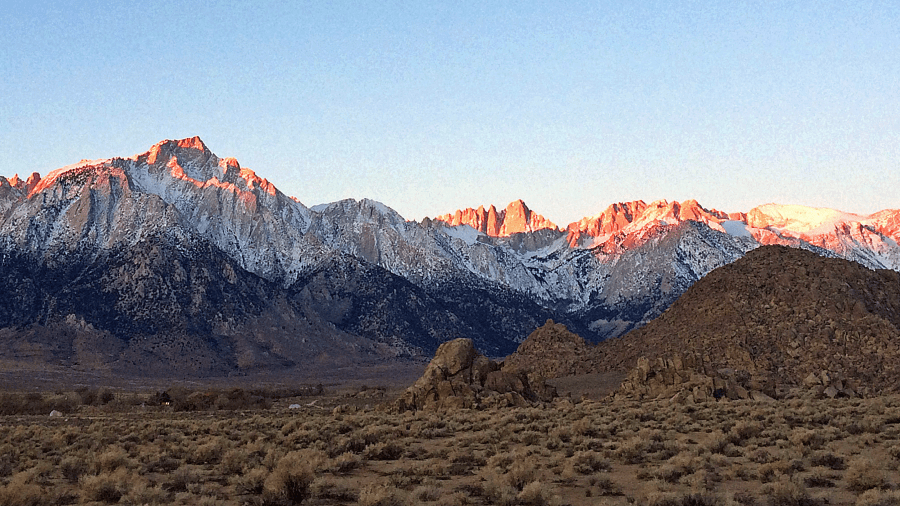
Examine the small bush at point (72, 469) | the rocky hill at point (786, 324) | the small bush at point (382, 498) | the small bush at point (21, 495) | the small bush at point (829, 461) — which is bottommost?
the small bush at point (829, 461)

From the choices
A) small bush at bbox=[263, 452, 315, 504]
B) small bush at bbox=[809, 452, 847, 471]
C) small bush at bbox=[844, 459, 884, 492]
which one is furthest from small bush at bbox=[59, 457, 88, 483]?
small bush at bbox=[809, 452, 847, 471]

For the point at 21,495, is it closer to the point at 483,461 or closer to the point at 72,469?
the point at 72,469

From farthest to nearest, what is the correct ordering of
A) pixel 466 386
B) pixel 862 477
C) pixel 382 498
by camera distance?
pixel 466 386 → pixel 862 477 → pixel 382 498

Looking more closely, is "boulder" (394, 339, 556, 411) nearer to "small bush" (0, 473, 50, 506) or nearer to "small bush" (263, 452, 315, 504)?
"small bush" (263, 452, 315, 504)

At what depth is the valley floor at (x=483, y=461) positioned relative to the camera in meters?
21.8

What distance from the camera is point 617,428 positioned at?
37875 mm

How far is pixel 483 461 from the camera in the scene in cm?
2883

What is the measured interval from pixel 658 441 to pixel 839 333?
4709cm

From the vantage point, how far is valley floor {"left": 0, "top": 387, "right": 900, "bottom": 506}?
21750mm

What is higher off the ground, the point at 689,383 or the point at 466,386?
the point at 466,386

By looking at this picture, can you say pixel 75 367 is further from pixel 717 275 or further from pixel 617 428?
pixel 617 428

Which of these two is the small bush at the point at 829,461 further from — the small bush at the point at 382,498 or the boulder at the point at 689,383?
the boulder at the point at 689,383

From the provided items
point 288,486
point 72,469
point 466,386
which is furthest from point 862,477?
point 466,386

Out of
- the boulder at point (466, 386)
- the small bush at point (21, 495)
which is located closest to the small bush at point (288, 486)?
the small bush at point (21, 495)
